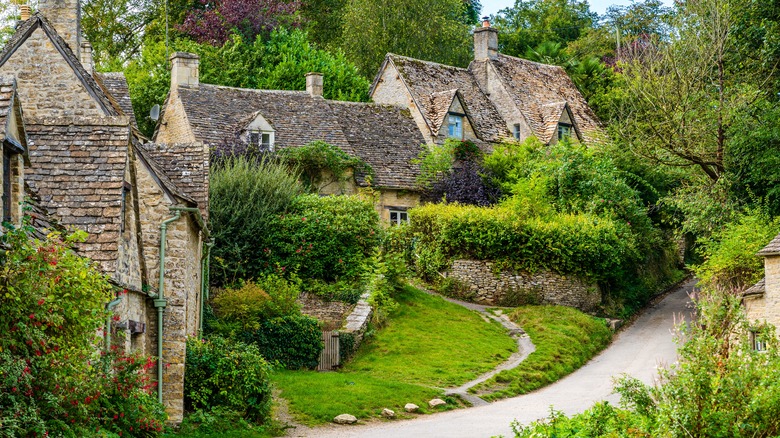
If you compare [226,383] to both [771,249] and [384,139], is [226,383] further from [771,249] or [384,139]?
[384,139]

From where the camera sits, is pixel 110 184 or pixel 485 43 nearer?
pixel 110 184

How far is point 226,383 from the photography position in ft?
72.9

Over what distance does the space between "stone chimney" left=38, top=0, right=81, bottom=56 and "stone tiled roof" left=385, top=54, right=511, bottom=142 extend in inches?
921

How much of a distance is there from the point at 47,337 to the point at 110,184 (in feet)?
17.8

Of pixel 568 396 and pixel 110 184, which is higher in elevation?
pixel 110 184

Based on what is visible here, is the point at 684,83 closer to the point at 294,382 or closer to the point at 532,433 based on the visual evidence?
the point at 294,382

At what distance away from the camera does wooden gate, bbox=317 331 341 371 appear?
1139 inches

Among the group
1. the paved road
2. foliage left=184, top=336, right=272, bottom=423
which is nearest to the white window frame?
the paved road

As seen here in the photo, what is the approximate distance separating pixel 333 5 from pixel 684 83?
3030 centimetres

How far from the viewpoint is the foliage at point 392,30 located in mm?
56438

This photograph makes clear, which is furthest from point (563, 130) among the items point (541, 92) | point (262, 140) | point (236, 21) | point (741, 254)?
point (741, 254)

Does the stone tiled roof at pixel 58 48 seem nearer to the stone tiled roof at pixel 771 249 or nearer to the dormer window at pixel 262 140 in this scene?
the stone tiled roof at pixel 771 249

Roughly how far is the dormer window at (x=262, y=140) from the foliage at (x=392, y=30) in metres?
16.5

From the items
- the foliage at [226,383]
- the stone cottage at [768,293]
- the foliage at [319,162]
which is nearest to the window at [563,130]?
the foliage at [319,162]
